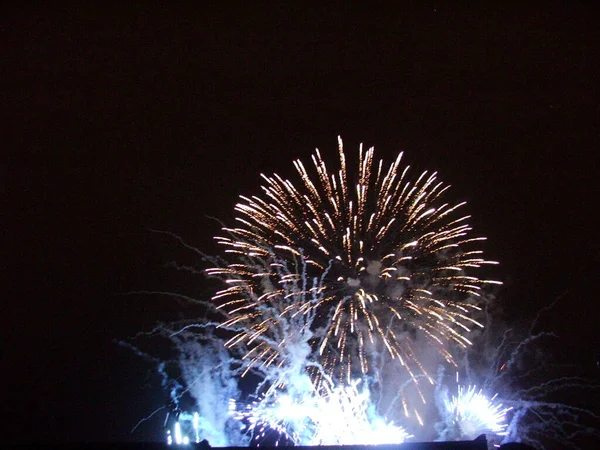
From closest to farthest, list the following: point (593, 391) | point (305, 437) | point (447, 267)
Result: point (447, 267) < point (305, 437) < point (593, 391)

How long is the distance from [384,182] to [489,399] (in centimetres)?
831

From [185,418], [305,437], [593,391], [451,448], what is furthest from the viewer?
[593,391]

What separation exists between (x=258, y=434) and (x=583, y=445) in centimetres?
1768

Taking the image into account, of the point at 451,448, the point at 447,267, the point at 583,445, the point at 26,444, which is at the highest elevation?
the point at 447,267

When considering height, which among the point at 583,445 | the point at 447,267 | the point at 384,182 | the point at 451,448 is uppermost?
the point at 384,182

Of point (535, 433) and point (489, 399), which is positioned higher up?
point (489, 399)

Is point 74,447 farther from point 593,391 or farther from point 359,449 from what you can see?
point 593,391

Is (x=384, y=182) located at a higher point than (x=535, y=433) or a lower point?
higher

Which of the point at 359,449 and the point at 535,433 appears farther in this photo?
the point at 535,433

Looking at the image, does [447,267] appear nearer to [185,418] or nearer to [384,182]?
[384,182]

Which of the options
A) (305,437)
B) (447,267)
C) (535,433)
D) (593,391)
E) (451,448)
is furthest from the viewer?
(593,391)

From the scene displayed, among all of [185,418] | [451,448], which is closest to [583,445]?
[185,418]

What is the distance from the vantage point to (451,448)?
9.68m

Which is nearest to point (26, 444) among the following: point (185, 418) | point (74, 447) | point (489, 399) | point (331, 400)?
A: point (74, 447)
